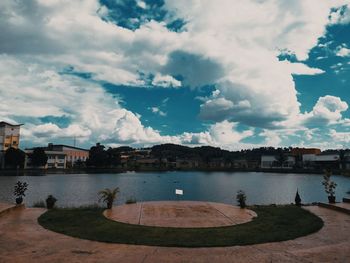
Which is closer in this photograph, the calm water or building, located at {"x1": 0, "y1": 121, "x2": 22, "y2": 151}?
the calm water

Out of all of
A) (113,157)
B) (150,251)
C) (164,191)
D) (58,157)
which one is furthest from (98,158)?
(150,251)

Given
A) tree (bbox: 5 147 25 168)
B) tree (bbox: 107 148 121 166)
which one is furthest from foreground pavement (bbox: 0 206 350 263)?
tree (bbox: 107 148 121 166)

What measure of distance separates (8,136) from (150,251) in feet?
473

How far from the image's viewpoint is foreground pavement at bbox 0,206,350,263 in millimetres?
11523

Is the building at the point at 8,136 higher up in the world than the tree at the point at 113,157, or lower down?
higher up

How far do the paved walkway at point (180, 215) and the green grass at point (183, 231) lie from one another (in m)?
0.96

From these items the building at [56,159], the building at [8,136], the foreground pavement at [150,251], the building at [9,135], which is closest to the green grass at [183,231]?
the foreground pavement at [150,251]

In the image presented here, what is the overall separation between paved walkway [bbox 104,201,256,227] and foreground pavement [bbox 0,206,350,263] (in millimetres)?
4764

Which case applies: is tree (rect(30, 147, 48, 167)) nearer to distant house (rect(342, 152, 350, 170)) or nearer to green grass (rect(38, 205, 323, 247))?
green grass (rect(38, 205, 323, 247))

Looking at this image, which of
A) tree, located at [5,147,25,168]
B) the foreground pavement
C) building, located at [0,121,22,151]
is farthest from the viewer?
building, located at [0,121,22,151]

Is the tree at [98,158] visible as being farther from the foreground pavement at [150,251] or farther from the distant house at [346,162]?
the foreground pavement at [150,251]

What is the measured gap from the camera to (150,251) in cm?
1273

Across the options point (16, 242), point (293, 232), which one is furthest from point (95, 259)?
point (293, 232)

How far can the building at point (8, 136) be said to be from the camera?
5477 inches
